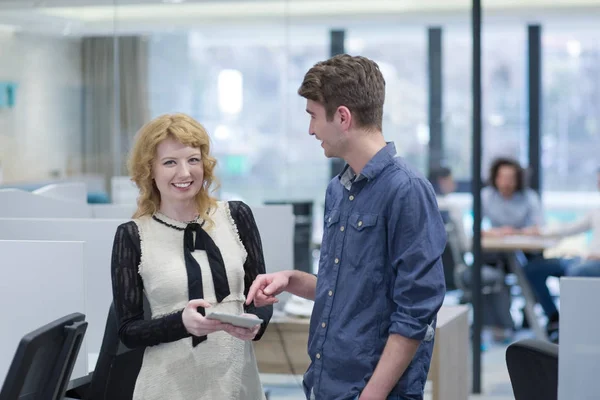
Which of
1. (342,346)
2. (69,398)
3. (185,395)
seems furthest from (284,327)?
(342,346)

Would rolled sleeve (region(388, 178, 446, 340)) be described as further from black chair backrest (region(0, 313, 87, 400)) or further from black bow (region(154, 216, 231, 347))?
black chair backrest (region(0, 313, 87, 400))

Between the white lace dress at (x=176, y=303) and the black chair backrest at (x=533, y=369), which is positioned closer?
the white lace dress at (x=176, y=303)

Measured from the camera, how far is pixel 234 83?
19.7 feet

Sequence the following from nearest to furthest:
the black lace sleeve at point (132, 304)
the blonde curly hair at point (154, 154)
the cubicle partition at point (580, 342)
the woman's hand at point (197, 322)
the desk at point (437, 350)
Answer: the cubicle partition at point (580, 342) → the woman's hand at point (197, 322) → the black lace sleeve at point (132, 304) → the blonde curly hair at point (154, 154) → the desk at point (437, 350)

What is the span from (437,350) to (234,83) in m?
3.09

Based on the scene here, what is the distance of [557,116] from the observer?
25.9ft

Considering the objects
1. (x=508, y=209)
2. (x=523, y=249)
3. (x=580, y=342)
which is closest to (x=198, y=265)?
(x=580, y=342)

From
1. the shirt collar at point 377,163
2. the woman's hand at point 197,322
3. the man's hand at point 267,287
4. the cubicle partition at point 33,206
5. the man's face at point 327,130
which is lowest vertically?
the woman's hand at point 197,322

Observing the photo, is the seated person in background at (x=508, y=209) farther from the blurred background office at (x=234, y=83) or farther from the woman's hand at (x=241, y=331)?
the woman's hand at (x=241, y=331)

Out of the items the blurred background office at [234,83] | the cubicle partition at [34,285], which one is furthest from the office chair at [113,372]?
the blurred background office at [234,83]

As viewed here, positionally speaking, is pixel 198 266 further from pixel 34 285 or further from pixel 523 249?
pixel 523 249

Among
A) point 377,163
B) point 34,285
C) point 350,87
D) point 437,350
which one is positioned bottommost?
point 437,350

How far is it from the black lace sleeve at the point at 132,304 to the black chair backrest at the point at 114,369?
0.24ft

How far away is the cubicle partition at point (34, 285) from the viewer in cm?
257
